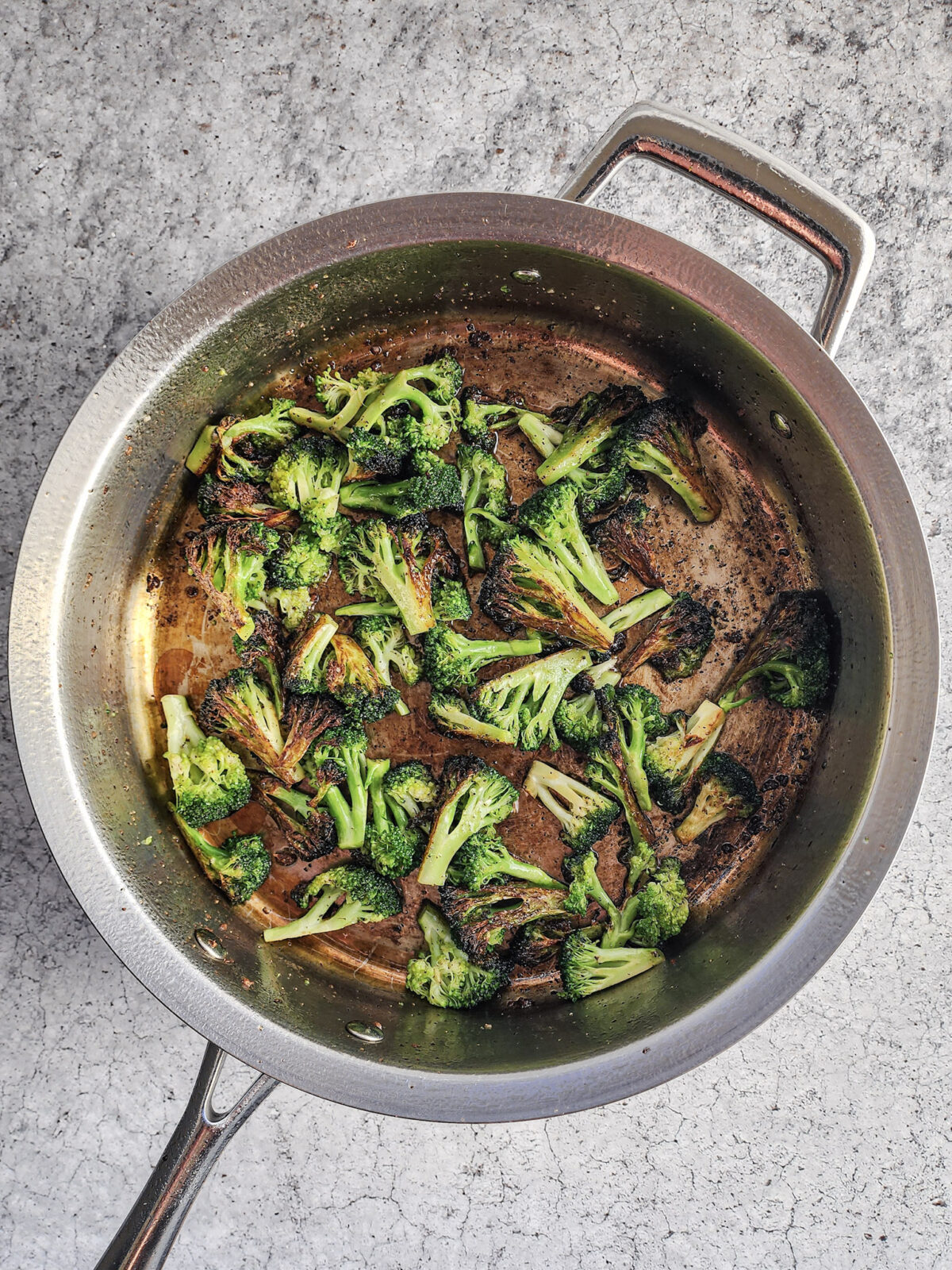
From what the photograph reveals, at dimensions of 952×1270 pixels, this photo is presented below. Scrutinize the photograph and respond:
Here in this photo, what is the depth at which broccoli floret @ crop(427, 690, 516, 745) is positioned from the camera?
7.63 ft

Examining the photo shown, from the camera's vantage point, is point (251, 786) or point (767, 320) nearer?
point (767, 320)

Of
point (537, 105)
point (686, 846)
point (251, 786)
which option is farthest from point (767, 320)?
point (251, 786)

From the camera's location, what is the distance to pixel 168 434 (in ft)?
7.43

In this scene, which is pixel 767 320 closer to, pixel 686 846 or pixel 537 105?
pixel 537 105

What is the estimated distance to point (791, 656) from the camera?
237 centimetres

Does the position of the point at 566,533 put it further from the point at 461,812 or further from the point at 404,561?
the point at 461,812

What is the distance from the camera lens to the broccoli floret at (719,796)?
2434 mm

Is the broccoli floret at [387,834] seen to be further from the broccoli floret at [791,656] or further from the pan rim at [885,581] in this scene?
the broccoli floret at [791,656]

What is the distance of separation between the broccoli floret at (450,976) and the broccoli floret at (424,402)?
145 centimetres

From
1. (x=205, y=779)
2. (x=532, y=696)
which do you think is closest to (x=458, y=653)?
(x=532, y=696)

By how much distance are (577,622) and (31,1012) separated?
7.24 feet

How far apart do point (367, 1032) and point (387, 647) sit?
3.58ft

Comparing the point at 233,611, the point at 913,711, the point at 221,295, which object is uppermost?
the point at 221,295

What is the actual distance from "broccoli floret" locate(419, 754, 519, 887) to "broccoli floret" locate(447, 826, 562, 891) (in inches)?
1.0
